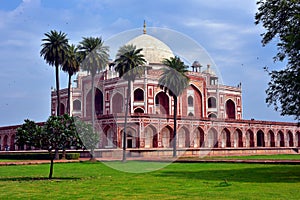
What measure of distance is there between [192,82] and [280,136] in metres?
20.7

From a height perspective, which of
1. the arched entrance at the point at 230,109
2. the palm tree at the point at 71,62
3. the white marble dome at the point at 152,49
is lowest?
the arched entrance at the point at 230,109

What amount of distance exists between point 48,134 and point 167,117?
120 ft

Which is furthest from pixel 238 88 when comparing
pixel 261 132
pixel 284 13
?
pixel 284 13

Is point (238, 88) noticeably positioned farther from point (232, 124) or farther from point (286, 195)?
point (286, 195)

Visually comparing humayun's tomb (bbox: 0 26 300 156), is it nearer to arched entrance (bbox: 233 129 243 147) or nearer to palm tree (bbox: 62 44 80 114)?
arched entrance (bbox: 233 129 243 147)

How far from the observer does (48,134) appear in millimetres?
18312

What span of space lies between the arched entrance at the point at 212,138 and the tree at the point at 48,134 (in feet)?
143

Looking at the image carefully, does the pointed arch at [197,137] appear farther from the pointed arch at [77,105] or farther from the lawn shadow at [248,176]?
the lawn shadow at [248,176]

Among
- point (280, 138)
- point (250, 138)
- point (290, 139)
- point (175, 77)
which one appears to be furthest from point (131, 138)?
point (290, 139)

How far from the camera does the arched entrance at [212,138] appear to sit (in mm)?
60628

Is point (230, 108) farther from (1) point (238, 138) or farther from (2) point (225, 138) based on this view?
(2) point (225, 138)

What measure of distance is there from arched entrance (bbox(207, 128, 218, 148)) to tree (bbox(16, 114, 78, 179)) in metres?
43.5

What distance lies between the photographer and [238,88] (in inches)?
2872

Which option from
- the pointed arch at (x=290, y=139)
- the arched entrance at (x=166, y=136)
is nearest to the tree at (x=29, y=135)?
the arched entrance at (x=166, y=136)
